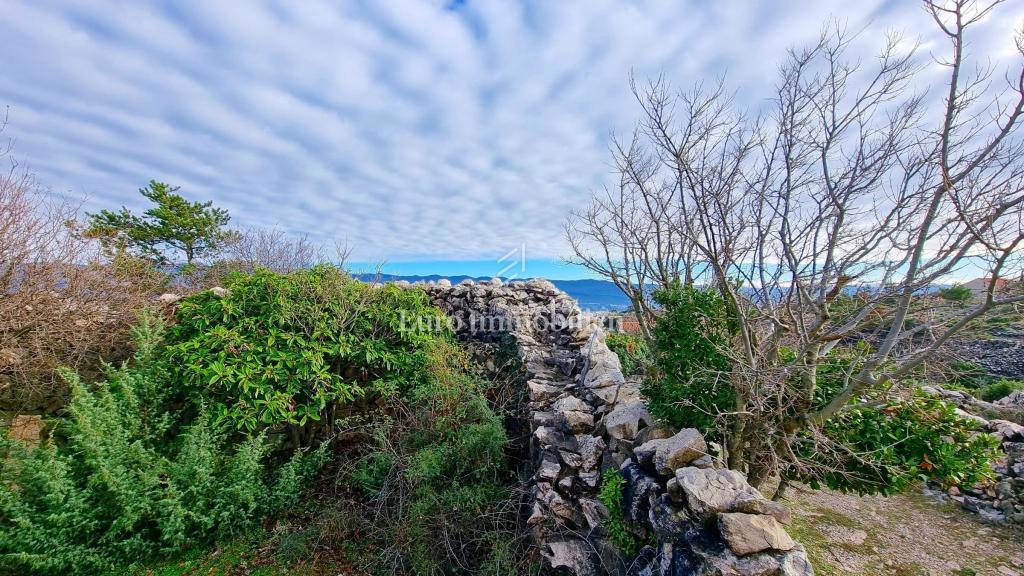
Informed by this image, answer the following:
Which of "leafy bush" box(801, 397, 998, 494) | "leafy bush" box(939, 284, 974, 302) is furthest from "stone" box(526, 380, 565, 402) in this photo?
"leafy bush" box(939, 284, 974, 302)

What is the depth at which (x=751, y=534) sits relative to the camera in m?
1.68

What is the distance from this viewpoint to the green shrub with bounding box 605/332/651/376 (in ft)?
16.9

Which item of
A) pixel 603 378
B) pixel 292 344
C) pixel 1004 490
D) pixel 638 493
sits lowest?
pixel 1004 490

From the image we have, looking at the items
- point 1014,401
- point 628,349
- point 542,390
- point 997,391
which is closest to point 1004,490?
point 628,349

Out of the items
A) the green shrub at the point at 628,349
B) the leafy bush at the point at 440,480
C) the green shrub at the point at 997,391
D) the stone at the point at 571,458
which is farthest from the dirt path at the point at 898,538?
the green shrub at the point at 997,391

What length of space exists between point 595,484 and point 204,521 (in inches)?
127

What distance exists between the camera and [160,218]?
501 inches

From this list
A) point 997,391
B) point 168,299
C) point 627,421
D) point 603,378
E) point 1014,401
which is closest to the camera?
point 627,421

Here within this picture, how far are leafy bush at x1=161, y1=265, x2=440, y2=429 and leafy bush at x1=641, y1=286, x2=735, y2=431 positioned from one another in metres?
2.85

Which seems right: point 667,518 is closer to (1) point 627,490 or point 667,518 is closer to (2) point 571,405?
(1) point 627,490

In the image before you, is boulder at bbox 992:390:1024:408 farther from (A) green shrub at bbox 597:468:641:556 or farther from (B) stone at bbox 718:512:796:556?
(A) green shrub at bbox 597:468:641:556

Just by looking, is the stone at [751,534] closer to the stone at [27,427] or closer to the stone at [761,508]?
the stone at [761,508]

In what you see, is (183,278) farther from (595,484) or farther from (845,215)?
Result: (845,215)

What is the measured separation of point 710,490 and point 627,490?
62 cm
